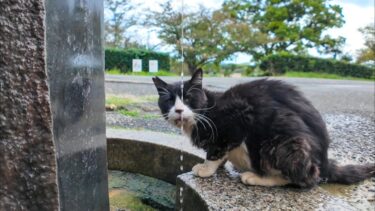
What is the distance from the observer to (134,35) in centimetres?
2028

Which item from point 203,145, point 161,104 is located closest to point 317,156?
point 203,145

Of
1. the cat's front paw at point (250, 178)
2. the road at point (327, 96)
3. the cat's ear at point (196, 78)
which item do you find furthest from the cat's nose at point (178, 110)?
the road at point (327, 96)

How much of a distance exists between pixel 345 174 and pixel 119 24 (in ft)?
59.5

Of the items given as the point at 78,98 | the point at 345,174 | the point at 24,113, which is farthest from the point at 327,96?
the point at 24,113

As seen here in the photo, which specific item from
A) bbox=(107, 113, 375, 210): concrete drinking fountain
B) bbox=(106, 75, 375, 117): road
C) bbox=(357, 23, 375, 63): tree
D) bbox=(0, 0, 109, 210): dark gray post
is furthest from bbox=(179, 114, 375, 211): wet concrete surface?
bbox=(357, 23, 375, 63): tree

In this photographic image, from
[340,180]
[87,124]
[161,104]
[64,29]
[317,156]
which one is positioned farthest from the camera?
[161,104]

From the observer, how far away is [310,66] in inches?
876

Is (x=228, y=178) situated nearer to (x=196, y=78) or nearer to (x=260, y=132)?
(x=260, y=132)

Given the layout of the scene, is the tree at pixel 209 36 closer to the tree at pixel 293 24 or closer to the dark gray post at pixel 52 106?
the tree at pixel 293 24

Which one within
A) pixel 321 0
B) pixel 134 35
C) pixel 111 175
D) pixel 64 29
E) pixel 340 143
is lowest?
pixel 111 175

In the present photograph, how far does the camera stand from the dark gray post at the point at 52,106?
77 centimetres

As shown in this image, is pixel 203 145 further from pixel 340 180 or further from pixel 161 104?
pixel 340 180

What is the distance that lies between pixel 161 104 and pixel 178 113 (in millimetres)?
240

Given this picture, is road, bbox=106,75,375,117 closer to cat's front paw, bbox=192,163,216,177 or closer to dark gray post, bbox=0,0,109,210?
cat's front paw, bbox=192,163,216,177
